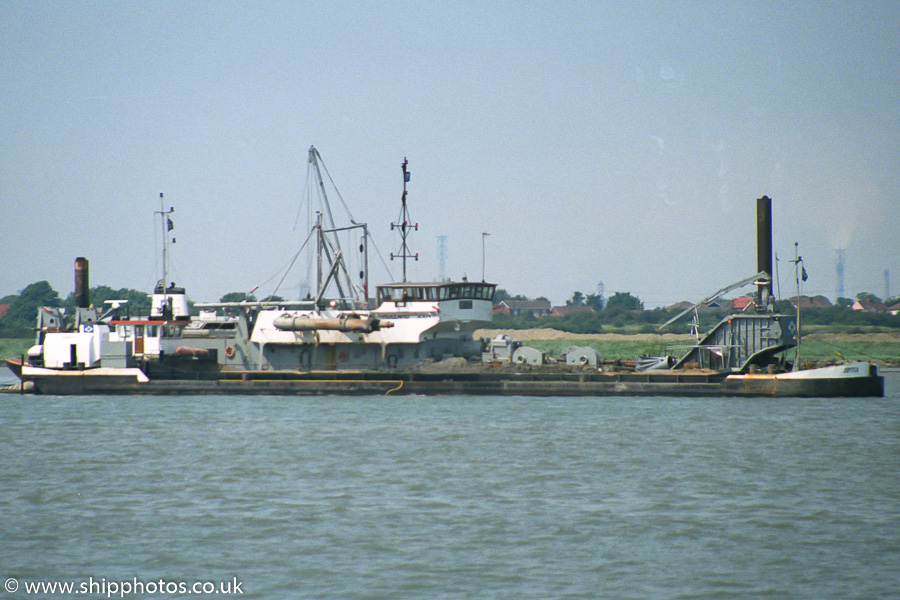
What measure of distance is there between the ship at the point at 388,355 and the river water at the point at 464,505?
23.1 feet

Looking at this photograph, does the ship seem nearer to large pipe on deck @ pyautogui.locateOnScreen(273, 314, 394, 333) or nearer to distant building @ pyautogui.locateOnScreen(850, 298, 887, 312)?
large pipe on deck @ pyautogui.locateOnScreen(273, 314, 394, 333)

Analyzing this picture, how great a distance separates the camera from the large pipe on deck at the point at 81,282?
2269 inches

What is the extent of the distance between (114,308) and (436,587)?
146 feet

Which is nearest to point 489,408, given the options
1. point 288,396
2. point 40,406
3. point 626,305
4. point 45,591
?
point 288,396

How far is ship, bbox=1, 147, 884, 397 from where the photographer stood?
45.2 m

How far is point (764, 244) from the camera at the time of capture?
50.7 meters

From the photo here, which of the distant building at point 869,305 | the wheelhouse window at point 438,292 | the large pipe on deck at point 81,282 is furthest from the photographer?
the distant building at point 869,305

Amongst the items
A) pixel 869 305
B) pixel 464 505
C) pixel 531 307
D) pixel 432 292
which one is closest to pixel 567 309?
pixel 531 307

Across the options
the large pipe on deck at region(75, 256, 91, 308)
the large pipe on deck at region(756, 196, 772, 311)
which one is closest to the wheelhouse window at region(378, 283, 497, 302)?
the large pipe on deck at region(756, 196, 772, 311)

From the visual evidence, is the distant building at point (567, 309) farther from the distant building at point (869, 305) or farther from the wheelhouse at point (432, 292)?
Answer: the wheelhouse at point (432, 292)

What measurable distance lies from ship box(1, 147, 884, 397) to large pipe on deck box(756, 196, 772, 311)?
71 millimetres

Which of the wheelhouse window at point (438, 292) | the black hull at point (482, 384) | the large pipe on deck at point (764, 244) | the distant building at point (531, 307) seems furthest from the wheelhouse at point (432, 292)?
the distant building at point (531, 307)

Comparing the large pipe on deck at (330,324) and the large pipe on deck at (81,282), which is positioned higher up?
the large pipe on deck at (81,282)

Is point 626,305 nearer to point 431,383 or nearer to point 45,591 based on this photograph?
point 431,383
